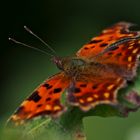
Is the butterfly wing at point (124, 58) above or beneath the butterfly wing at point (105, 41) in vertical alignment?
beneath

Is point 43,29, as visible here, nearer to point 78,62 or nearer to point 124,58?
point 78,62

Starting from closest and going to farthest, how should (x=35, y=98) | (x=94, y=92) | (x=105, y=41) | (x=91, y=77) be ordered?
(x=94, y=92) < (x=35, y=98) < (x=91, y=77) < (x=105, y=41)

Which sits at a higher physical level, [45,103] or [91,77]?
[45,103]

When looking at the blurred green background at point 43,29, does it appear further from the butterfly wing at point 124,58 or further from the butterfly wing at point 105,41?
the butterfly wing at point 124,58

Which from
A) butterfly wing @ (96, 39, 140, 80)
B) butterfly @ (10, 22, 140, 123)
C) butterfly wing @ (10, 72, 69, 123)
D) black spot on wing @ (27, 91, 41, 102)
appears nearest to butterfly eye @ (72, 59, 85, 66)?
butterfly @ (10, 22, 140, 123)

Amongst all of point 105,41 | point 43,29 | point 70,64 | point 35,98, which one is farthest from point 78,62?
point 43,29

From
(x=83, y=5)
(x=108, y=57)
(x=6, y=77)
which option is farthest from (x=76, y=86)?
(x=83, y=5)

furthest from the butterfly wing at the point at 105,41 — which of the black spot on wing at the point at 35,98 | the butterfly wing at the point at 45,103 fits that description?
the black spot on wing at the point at 35,98
